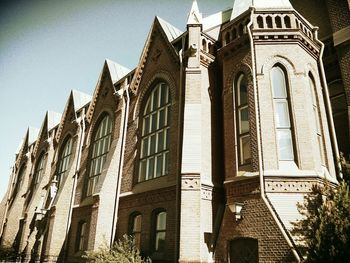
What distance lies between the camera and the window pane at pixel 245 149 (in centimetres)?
1196

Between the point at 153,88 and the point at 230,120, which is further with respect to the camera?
the point at 153,88

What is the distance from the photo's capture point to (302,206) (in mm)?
9711

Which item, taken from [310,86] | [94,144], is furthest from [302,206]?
[94,144]

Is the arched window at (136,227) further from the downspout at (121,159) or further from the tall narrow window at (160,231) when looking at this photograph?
the tall narrow window at (160,231)

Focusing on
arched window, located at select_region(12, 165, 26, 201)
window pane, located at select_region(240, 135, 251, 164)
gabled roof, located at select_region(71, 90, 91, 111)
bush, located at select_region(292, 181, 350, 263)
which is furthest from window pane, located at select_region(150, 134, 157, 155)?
arched window, located at select_region(12, 165, 26, 201)

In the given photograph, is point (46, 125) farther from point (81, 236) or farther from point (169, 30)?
point (169, 30)

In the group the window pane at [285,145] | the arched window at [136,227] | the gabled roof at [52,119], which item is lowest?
the arched window at [136,227]

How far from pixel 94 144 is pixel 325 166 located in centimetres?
1493

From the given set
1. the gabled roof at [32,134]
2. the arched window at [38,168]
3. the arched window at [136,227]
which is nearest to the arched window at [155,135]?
the arched window at [136,227]

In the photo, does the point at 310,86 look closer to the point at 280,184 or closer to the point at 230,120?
the point at 230,120

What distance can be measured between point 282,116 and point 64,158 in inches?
754

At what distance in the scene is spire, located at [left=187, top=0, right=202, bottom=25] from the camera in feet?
47.8

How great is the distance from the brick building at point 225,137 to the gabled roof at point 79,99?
8.64 meters

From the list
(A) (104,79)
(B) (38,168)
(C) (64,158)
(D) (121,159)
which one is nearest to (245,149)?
(D) (121,159)
